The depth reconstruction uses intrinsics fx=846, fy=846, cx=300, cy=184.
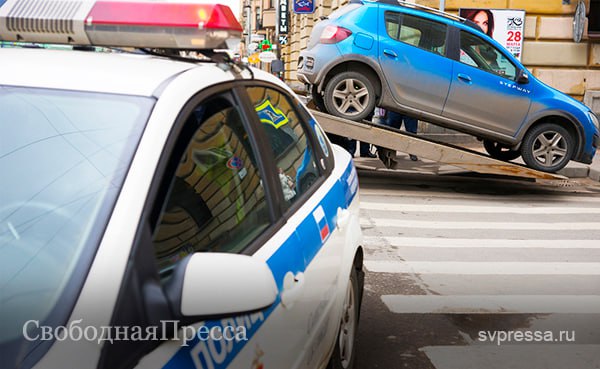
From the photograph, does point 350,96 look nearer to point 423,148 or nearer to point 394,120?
point 423,148

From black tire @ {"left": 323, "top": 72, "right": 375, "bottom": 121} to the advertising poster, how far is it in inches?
348

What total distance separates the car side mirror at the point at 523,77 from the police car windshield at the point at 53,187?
9889 mm

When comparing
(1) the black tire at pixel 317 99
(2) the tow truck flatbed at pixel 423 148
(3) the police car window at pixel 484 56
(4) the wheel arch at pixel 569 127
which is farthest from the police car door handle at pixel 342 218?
(4) the wheel arch at pixel 569 127

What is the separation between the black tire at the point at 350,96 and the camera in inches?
455

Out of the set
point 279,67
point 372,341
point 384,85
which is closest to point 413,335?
point 372,341

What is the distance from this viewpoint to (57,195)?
223 cm

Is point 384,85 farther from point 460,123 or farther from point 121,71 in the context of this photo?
point 121,71

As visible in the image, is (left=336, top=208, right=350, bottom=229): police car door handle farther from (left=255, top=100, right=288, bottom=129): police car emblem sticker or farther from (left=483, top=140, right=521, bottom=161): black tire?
(left=483, top=140, right=521, bottom=161): black tire

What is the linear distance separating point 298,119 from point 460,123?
26.9ft

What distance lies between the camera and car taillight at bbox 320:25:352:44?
1153 centimetres

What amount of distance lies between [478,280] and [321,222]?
374 cm

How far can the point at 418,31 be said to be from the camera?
1158cm

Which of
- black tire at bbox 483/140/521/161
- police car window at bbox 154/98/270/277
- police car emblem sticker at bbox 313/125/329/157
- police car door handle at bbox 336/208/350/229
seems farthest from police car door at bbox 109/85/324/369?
black tire at bbox 483/140/521/161

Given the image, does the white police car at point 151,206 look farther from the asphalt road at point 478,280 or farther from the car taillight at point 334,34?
the car taillight at point 334,34
